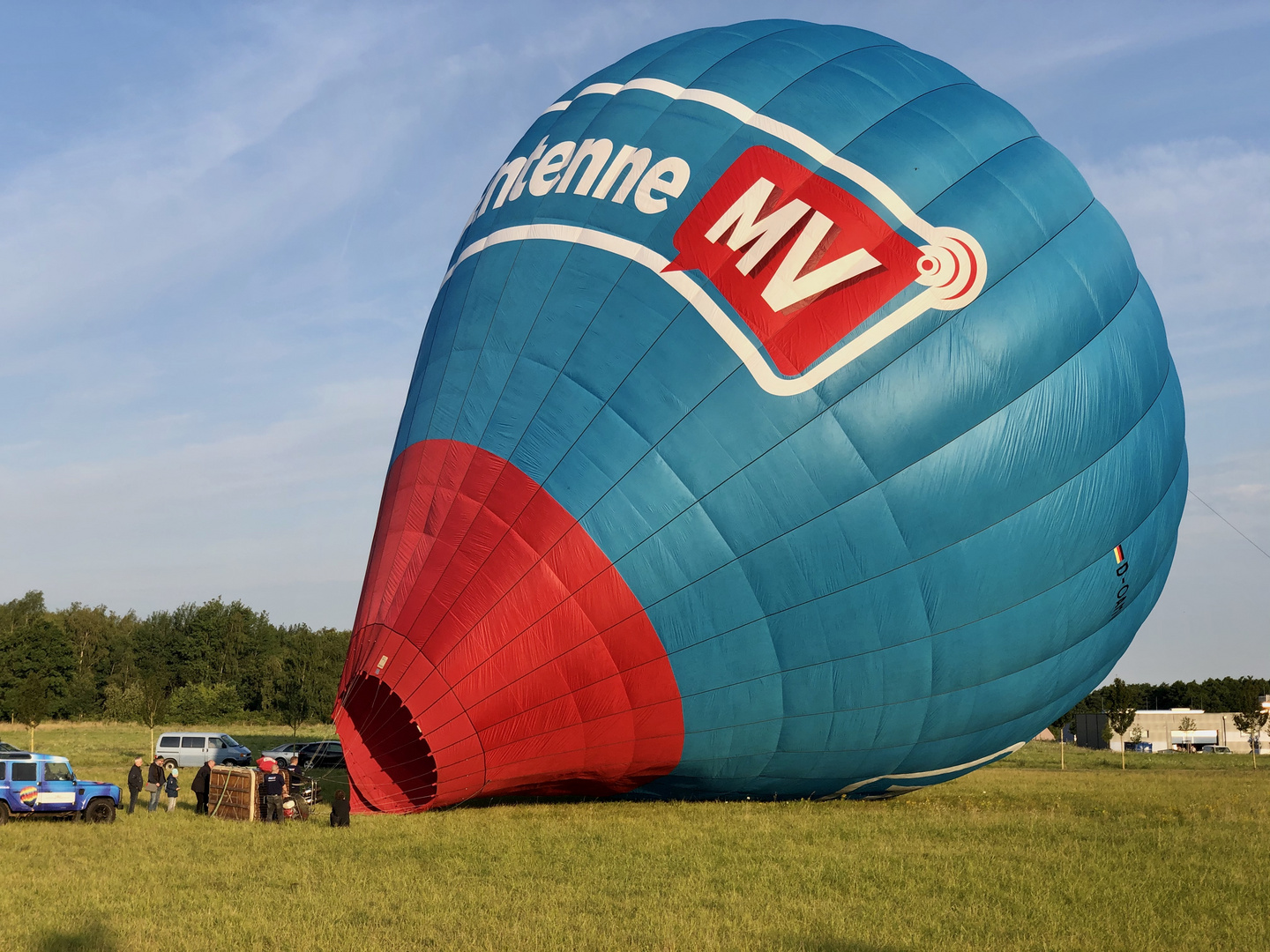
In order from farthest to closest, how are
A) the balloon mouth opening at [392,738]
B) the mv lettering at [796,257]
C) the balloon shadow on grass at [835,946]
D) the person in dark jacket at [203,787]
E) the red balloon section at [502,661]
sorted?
the person in dark jacket at [203,787] → the balloon mouth opening at [392,738] → the red balloon section at [502,661] → the mv lettering at [796,257] → the balloon shadow on grass at [835,946]

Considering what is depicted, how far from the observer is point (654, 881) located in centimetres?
978

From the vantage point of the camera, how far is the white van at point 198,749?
92.0ft

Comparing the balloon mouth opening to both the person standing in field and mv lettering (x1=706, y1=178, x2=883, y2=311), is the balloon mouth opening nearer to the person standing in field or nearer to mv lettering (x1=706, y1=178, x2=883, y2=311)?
the person standing in field

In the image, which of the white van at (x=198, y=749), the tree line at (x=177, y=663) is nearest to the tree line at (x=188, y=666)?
the tree line at (x=177, y=663)

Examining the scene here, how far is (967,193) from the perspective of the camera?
1205 cm

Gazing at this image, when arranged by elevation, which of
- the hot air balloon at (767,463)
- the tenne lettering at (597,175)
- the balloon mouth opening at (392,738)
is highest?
the tenne lettering at (597,175)

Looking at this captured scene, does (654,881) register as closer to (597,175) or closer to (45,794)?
(597,175)

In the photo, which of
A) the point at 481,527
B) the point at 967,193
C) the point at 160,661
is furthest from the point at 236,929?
the point at 160,661

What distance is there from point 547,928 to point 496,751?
401 cm

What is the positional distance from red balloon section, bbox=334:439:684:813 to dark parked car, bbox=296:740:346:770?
10639 mm

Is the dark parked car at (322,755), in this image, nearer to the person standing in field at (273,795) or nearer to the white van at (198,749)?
the white van at (198,749)

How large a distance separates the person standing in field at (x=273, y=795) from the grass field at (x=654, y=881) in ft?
2.23

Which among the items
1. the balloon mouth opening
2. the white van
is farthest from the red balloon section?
the white van

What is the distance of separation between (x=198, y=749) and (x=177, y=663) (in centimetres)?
5221
